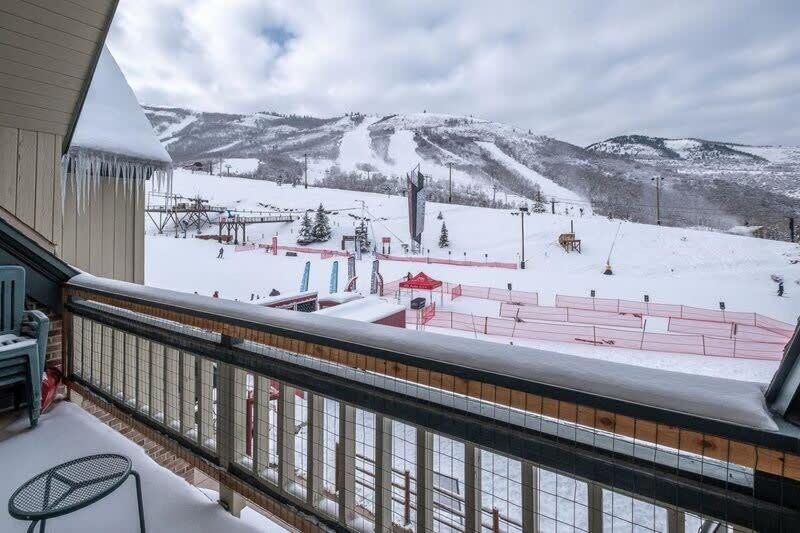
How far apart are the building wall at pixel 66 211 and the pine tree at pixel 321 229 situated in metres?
25.1

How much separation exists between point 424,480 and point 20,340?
8.53 ft

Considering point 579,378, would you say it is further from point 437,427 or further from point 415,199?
point 415,199

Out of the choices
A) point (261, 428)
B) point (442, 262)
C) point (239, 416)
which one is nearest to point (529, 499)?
point (261, 428)

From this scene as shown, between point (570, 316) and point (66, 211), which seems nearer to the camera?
point (66, 211)

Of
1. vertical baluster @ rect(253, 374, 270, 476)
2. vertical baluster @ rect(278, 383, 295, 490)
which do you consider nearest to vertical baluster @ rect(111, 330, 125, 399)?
vertical baluster @ rect(253, 374, 270, 476)

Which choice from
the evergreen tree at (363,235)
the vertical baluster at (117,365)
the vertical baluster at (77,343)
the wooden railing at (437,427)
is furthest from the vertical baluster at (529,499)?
the evergreen tree at (363,235)

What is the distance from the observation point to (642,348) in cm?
852

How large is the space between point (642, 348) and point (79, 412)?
9124mm

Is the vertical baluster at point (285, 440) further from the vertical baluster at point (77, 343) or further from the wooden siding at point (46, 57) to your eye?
the wooden siding at point (46, 57)

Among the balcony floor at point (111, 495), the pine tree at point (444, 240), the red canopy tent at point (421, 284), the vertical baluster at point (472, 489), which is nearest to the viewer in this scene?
the vertical baluster at point (472, 489)

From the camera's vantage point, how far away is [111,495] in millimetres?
1829

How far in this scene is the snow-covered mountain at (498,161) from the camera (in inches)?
159

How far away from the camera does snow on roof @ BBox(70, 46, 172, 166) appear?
10.8 feet

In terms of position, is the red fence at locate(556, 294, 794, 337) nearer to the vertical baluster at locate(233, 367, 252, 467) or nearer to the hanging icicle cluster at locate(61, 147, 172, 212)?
the vertical baluster at locate(233, 367, 252, 467)
